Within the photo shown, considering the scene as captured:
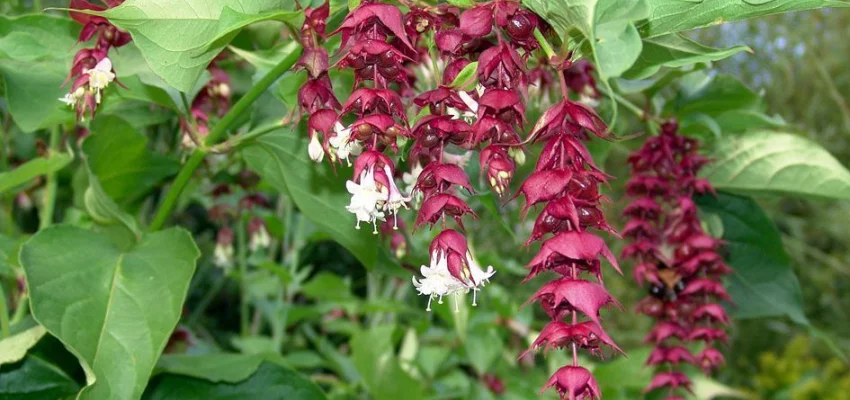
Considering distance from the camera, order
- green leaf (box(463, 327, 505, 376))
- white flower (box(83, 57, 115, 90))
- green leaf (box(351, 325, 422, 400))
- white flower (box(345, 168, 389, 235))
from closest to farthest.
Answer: white flower (box(345, 168, 389, 235))
white flower (box(83, 57, 115, 90))
green leaf (box(351, 325, 422, 400))
green leaf (box(463, 327, 505, 376))

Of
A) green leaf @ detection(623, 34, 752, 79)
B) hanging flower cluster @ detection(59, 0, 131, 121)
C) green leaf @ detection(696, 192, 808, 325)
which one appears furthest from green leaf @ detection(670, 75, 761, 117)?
hanging flower cluster @ detection(59, 0, 131, 121)

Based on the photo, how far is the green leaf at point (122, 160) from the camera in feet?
4.17

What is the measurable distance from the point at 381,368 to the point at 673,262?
0.70 metres

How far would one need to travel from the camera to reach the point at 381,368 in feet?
5.58

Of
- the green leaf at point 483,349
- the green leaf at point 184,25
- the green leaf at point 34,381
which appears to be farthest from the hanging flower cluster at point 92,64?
the green leaf at point 483,349

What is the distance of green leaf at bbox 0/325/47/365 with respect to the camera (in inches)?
40.7

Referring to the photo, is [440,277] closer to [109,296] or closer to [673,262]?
[109,296]

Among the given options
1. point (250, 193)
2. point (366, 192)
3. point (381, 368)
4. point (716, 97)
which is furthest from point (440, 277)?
point (250, 193)

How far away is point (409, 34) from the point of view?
0.78m

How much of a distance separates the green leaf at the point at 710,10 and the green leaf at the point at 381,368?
3.38ft

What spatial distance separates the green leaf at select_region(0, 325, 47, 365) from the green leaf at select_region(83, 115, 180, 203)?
29 cm

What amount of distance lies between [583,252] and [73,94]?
0.62 meters

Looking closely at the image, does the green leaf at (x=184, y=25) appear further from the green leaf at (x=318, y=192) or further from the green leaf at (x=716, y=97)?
the green leaf at (x=716, y=97)

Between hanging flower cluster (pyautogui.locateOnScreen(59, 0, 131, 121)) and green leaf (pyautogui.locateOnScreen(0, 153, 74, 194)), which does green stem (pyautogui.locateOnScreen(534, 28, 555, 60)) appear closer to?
hanging flower cluster (pyautogui.locateOnScreen(59, 0, 131, 121))
